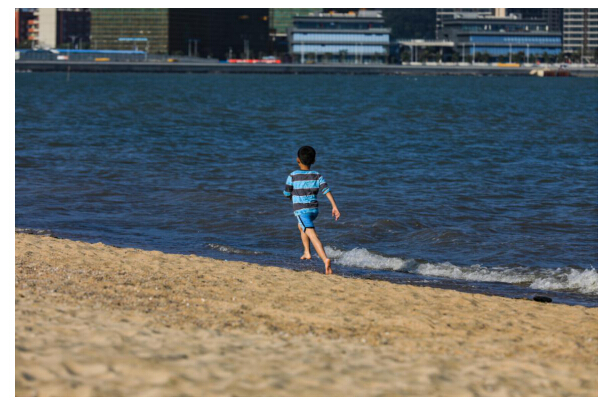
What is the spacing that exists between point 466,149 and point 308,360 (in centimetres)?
2720

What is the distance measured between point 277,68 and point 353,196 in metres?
161

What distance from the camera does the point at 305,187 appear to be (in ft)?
34.3

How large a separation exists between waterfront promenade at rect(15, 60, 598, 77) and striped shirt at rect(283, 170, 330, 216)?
168 meters

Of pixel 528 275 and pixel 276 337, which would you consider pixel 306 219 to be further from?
pixel 528 275

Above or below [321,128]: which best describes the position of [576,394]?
below

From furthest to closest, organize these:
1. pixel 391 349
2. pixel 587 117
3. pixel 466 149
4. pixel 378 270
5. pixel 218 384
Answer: pixel 587 117 → pixel 466 149 → pixel 378 270 → pixel 391 349 → pixel 218 384

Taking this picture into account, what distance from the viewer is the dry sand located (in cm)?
589

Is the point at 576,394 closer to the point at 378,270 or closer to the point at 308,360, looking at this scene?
the point at 308,360

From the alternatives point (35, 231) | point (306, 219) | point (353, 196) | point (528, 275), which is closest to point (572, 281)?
point (528, 275)

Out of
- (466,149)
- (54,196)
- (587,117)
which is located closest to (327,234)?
(54,196)

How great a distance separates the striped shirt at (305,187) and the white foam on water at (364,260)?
9.02 ft

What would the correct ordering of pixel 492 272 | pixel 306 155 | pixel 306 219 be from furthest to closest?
pixel 492 272, pixel 306 219, pixel 306 155

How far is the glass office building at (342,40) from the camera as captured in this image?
625 feet

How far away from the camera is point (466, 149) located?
3278 centimetres
